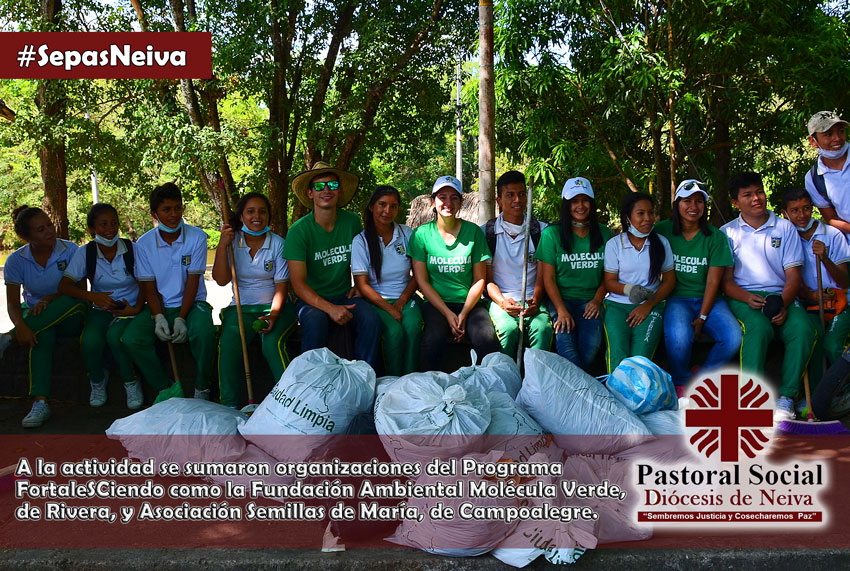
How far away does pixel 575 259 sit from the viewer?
4.87 metres

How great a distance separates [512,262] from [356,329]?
124 cm

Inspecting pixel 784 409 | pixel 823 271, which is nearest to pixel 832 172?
pixel 823 271

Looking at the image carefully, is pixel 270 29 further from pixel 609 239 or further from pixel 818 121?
pixel 818 121

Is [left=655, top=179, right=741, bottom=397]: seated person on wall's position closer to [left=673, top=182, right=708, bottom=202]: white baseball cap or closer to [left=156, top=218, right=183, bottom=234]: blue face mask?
[left=673, top=182, right=708, bottom=202]: white baseball cap

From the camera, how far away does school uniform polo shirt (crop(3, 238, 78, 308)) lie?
4.98 metres

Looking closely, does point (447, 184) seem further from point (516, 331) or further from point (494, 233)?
point (516, 331)

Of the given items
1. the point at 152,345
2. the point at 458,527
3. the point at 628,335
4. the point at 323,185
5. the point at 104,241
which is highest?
the point at 323,185

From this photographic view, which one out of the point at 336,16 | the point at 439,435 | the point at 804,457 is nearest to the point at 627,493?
the point at 439,435

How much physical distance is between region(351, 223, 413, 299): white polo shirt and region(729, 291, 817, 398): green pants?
7.70ft

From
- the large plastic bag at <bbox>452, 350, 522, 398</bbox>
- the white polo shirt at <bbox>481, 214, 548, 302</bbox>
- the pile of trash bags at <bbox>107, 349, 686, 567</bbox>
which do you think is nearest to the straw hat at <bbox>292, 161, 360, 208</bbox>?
the white polo shirt at <bbox>481, 214, 548, 302</bbox>

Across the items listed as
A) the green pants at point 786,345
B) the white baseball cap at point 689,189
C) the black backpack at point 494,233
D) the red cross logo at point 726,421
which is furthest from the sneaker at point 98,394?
the green pants at point 786,345

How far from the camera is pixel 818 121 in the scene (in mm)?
4922

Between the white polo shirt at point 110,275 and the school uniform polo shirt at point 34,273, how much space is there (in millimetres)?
134

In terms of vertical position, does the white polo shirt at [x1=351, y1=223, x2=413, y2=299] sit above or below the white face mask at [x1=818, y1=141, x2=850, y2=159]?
below
